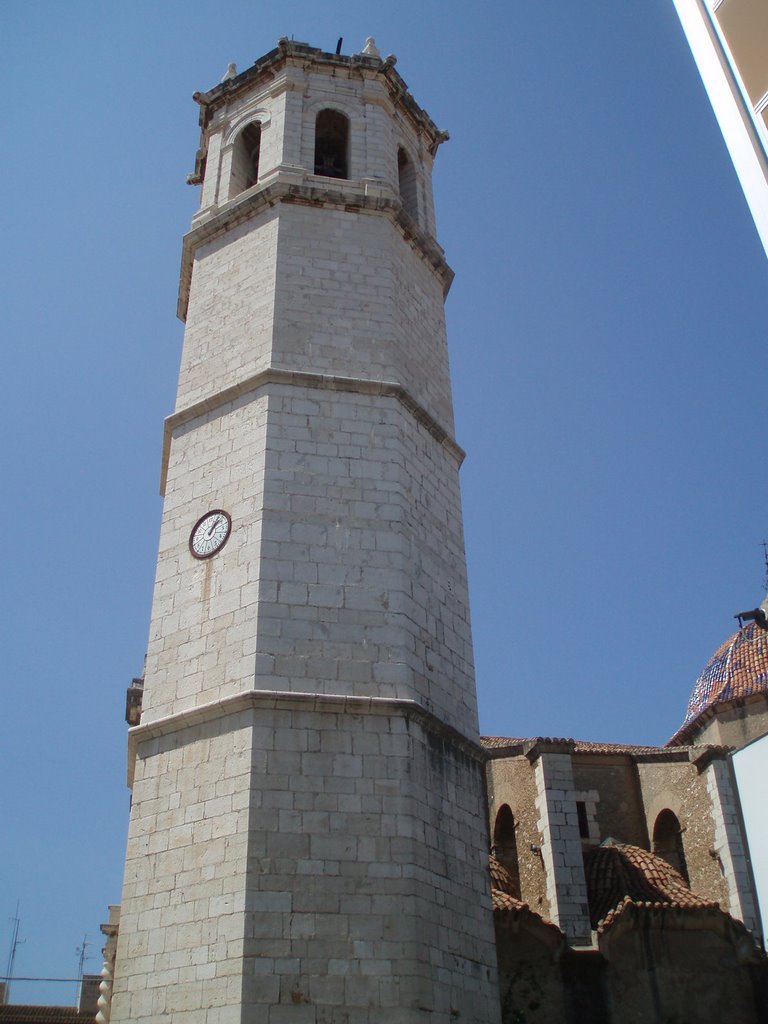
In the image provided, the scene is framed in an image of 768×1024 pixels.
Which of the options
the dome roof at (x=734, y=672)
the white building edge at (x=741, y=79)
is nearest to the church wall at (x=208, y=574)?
the white building edge at (x=741, y=79)

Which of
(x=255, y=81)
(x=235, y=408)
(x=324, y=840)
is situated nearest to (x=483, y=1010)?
(x=324, y=840)

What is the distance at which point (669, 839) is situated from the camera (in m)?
14.4

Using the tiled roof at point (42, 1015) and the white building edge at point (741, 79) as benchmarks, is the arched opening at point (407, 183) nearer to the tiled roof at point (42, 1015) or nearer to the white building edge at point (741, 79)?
the white building edge at point (741, 79)

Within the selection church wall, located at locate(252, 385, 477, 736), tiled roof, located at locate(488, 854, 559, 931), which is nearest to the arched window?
church wall, located at locate(252, 385, 477, 736)

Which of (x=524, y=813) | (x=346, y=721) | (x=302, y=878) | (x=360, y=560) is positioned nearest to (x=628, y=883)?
(x=524, y=813)

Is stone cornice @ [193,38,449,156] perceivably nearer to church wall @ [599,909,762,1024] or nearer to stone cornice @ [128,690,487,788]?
stone cornice @ [128,690,487,788]

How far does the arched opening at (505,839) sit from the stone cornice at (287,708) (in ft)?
17.4

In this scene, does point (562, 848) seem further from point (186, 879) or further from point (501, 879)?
point (186, 879)

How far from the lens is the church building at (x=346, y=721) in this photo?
807cm

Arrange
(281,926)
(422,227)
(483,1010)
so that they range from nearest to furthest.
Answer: (281,926) < (483,1010) < (422,227)

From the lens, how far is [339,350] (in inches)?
451

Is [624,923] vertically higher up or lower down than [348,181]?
lower down

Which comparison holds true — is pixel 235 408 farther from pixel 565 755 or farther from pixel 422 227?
pixel 565 755

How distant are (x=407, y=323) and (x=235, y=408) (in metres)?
2.64
